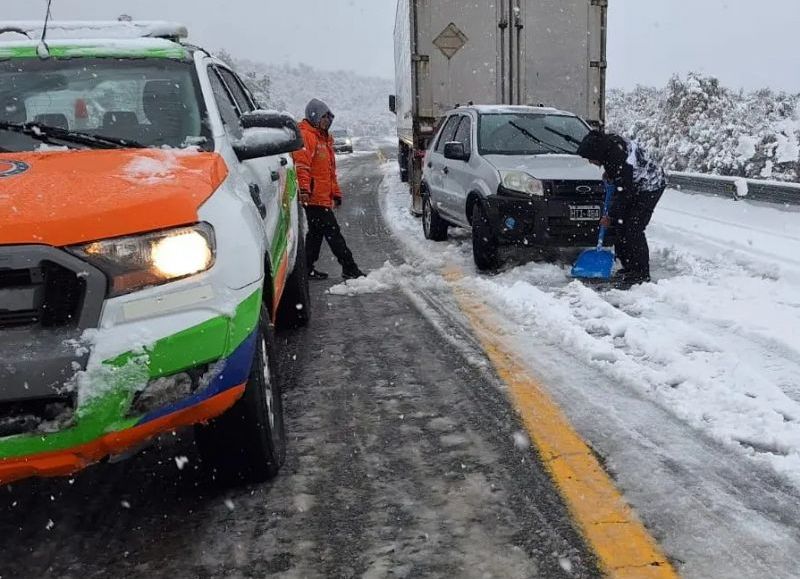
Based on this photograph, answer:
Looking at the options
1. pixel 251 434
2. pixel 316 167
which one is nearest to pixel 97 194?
pixel 251 434

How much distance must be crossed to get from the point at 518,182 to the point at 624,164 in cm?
114

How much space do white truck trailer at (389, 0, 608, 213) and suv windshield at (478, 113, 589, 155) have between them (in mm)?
2784

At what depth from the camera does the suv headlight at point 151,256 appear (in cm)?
241

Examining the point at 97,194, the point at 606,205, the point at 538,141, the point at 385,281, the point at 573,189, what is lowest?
the point at 385,281

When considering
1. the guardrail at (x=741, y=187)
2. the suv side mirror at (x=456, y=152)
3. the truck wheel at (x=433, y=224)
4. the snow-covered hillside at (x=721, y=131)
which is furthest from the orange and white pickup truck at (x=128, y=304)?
the snow-covered hillside at (x=721, y=131)

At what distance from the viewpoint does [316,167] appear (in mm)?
7613

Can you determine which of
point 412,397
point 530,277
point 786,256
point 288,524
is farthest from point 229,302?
point 786,256

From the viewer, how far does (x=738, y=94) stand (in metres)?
29.0

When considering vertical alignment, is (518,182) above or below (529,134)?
below

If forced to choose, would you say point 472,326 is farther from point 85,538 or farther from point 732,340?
point 85,538

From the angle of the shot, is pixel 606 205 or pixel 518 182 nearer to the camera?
pixel 606 205

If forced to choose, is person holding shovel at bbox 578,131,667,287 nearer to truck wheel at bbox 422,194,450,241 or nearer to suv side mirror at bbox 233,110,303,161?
truck wheel at bbox 422,194,450,241

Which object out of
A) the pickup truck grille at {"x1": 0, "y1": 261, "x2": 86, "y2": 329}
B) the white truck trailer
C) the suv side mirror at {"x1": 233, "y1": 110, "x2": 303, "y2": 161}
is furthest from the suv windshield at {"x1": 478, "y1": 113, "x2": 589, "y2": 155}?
the pickup truck grille at {"x1": 0, "y1": 261, "x2": 86, "y2": 329}

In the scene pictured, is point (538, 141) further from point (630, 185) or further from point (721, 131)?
point (721, 131)
